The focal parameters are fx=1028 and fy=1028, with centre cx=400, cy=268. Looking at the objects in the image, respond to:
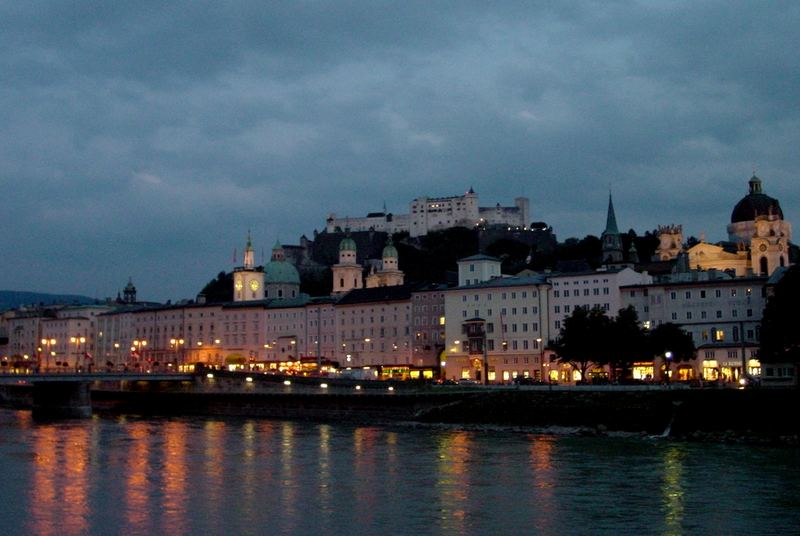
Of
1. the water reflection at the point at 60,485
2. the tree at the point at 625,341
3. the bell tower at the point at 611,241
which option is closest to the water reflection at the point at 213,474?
the water reflection at the point at 60,485

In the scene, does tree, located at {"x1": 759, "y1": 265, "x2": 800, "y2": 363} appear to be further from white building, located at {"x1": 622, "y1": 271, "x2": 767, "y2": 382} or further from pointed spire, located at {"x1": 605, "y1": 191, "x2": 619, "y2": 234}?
pointed spire, located at {"x1": 605, "y1": 191, "x2": 619, "y2": 234}

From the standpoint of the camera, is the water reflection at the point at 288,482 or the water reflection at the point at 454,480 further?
the water reflection at the point at 288,482

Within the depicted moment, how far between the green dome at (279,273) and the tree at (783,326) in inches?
3673

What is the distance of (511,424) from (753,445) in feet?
52.7

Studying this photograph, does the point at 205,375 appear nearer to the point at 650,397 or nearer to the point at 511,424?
Result: the point at 511,424

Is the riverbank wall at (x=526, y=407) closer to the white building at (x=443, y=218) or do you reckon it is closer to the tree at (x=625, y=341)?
the tree at (x=625, y=341)

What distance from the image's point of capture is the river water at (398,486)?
30.0m

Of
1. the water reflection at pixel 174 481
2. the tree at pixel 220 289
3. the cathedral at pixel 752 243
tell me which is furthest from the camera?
the tree at pixel 220 289

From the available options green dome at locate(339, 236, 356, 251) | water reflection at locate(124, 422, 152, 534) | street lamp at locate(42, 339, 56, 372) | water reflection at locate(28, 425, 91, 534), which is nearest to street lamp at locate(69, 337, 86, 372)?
street lamp at locate(42, 339, 56, 372)

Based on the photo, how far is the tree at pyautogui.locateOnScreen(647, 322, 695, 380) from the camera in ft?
239

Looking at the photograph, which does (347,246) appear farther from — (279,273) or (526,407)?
(526,407)

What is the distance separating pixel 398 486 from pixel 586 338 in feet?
120

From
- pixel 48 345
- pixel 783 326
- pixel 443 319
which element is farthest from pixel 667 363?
pixel 48 345

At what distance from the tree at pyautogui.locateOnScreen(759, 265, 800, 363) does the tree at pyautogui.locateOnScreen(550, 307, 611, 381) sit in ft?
35.3
